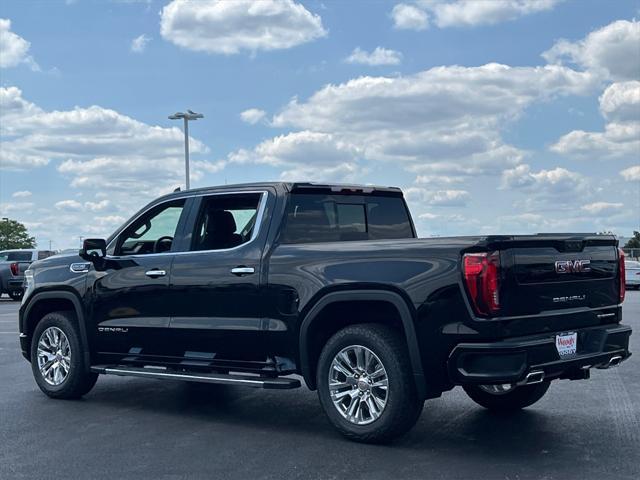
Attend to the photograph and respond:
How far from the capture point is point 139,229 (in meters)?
8.41

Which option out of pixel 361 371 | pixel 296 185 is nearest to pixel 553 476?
pixel 361 371

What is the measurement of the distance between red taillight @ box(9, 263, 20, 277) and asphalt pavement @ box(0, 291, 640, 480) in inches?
768

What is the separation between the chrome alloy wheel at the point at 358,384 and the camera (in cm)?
638

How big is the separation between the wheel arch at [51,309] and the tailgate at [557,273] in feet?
14.0

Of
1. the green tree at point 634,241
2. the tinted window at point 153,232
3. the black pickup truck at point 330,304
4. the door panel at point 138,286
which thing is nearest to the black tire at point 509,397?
the black pickup truck at point 330,304

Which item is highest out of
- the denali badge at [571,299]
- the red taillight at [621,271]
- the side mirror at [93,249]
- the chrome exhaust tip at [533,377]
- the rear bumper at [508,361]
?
the side mirror at [93,249]

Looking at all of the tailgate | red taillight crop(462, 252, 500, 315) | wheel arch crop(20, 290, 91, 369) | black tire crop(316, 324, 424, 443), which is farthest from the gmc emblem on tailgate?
wheel arch crop(20, 290, 91, 369)

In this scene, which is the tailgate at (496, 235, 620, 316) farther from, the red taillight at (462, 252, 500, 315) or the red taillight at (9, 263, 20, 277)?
the red taillight at (9, 263, 20, 277)

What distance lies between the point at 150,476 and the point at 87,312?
3.05 meters

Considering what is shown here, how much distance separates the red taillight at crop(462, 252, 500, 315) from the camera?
19.1 feet

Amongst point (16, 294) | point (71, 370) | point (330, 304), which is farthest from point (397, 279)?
point (16, 294)

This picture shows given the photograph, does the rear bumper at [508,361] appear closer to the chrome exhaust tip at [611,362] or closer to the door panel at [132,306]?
the chrome exhaust tip at [611,362]

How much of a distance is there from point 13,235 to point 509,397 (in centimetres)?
10950

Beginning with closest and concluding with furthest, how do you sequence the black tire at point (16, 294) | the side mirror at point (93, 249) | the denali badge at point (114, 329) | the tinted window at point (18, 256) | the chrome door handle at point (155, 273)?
1. the chrome door handle at point (155, 273)
2. the denali badge at point (114, 329)
3. the side mirror at point (93, 249)
4. the black tire at point (16, 294)
5. the tinted window at point (18, 256)
